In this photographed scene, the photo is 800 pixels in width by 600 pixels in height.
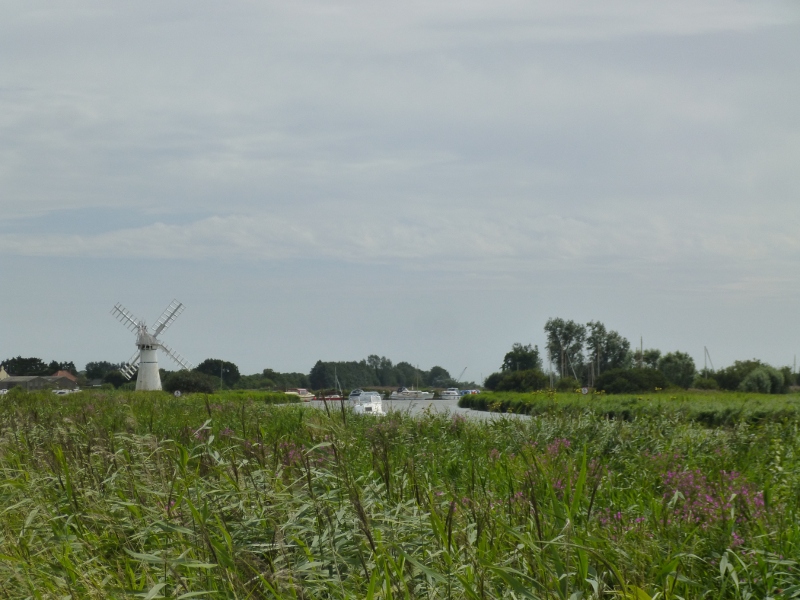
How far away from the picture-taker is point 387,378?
2300cm

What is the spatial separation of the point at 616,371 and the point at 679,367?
1668cm

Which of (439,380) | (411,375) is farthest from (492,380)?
(411,375)

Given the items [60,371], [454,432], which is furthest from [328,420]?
[60,371]

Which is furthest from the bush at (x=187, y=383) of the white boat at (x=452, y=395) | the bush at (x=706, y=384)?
the bush at (x=706, y=384)

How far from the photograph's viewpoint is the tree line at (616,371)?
121 ft

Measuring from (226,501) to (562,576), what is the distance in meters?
1.73

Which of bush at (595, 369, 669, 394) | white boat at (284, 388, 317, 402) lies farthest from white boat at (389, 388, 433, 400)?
bush at (595, 369, 669, 394)

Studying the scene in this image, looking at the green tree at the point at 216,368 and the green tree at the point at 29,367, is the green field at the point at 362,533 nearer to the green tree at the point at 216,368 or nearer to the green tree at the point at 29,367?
the green tree at the point at 216,368

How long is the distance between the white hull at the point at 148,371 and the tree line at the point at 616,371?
2234 cm

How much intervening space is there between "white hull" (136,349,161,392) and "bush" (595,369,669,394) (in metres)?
28.5

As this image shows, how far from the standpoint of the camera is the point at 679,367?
52469mm

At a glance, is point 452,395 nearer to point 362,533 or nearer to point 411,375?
point 411,375

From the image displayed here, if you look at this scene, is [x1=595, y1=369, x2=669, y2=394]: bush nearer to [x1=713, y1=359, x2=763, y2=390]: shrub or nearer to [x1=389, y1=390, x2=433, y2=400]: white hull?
[x1=713, y1=359, x2=763, y2=390]: shrub

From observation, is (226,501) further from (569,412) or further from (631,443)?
(569,412)
